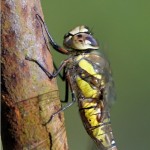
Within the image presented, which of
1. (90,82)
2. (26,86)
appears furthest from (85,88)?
(26,86)

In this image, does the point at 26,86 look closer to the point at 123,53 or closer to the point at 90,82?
the point at 90,82

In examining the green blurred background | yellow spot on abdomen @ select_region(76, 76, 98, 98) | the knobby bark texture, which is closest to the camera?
the knobby bark texture

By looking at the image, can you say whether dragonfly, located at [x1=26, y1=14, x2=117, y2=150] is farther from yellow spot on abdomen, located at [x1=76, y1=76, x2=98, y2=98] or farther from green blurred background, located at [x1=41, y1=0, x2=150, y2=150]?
green blurred background, located at [x1=41, y1=0, x2=150, y2=150]

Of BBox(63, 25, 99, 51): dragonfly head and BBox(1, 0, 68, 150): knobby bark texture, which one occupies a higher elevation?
BBox(63, 25, 99, 51): dragonfly head

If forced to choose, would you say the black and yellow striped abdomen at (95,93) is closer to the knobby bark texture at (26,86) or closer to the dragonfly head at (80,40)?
Result: the dragonfly head at (80,40)

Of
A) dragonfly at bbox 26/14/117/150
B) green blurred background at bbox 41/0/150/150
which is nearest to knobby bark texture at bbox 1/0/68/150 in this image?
dragonfly at bbox 26/14/117/150

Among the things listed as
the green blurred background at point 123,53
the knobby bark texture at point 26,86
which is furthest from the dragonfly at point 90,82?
the green blurred background at point 123,53
